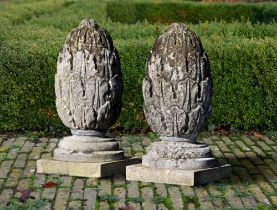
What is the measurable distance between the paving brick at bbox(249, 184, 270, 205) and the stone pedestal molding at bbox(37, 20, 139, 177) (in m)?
1.46

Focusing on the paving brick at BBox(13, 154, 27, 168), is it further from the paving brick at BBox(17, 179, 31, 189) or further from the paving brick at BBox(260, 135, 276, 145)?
the paving brick at BBox(260, 135, 276, 145)

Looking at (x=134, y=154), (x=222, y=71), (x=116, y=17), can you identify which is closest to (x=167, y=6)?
(x=116, y=17)

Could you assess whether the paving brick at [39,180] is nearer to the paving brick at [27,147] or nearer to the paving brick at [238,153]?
the paving brick at [27,147]

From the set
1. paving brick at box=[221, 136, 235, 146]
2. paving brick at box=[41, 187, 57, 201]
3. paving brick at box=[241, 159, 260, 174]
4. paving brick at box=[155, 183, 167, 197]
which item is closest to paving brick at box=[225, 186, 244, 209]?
paving brick at box=[155, 183, 167, 197]

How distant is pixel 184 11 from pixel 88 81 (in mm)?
19494

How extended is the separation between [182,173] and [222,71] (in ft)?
12.6

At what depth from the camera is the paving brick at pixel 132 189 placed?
→ 7.51 meters

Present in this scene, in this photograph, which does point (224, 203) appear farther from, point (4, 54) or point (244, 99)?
point (4, 54)

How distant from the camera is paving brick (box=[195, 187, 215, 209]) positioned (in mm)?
7143

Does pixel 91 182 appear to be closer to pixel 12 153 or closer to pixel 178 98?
pixel 178 98

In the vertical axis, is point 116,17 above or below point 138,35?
below

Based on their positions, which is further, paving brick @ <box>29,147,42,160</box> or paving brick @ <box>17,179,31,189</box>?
paving brick @ <box>29,147,42,160</box>

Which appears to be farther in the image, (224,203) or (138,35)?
(138,35)

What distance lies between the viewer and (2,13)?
18.1 meters
